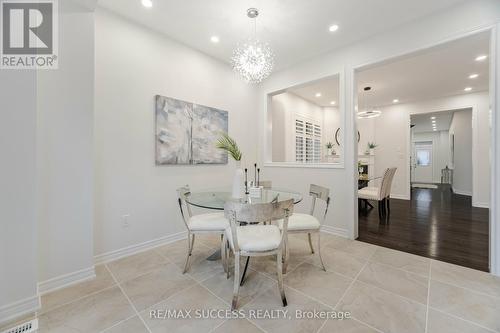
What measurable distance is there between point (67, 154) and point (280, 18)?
2693 mm

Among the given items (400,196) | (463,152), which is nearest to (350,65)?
(400,196)

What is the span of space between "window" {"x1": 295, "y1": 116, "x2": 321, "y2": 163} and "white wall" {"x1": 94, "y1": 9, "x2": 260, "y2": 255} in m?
2.96

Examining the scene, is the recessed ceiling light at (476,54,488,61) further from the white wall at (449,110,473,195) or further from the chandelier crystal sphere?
the white wall at (449,110,473,195)

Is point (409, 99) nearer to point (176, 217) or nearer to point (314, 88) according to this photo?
point (314, 88)

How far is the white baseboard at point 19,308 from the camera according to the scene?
1.43 m

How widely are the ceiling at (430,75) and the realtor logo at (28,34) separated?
3.71 metres

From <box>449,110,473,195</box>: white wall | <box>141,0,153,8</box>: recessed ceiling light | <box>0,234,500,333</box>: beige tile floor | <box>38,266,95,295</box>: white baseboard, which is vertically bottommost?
<box>0,234,500,333</box>: beige tile floor

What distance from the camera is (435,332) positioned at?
1.32 metres

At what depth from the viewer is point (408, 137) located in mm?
5871

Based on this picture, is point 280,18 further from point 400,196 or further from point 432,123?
point 432,123

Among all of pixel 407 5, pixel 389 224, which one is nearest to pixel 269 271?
pixel 389 224

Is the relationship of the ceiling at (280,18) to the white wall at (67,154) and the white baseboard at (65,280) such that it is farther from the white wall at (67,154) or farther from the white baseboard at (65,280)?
the white baseboard at (65,280)

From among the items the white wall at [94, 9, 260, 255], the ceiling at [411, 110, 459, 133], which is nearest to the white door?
the ceiling at [411, 110, 459, 133]

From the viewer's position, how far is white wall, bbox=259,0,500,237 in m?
2.18
